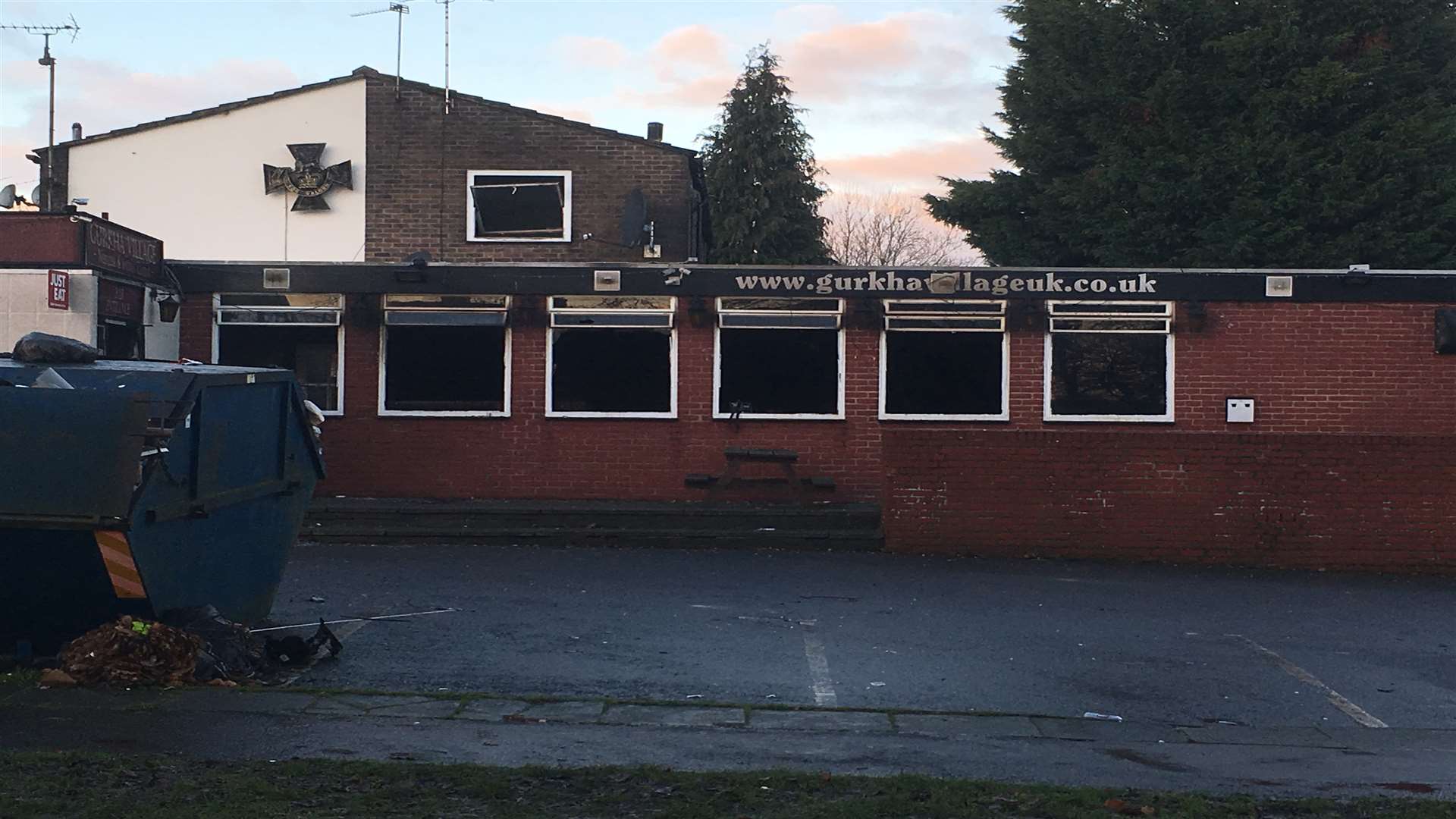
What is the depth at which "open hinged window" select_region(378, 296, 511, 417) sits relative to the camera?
17609 mm

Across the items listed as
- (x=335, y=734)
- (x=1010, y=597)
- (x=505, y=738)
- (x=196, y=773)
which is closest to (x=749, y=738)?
(x=505, y=738)

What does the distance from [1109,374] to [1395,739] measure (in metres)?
10.1

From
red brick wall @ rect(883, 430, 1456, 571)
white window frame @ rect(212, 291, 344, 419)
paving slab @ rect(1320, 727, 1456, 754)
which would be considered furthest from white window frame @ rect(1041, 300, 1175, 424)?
paving slab @ rect(1320, 727, 1456, 754)

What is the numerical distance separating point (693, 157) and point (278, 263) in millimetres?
10572

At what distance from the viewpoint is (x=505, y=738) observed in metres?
7.12

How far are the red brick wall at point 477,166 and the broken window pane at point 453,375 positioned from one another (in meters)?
8.67

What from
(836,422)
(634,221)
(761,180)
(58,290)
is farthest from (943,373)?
(761,180)

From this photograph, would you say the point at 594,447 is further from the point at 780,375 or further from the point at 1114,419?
the point at 1114,419

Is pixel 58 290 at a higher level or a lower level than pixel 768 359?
higher

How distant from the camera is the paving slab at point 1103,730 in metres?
7.56

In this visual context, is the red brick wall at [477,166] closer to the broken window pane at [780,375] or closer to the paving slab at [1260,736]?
the broken window pane at [780,375]

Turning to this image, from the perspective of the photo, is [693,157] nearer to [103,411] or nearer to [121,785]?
[103,411]

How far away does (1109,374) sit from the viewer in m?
17.6

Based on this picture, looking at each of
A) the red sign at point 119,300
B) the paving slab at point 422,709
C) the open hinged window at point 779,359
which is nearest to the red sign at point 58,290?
the red sign at point 119,300
